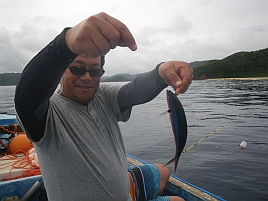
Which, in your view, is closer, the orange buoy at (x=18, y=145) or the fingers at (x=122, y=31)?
the fingers at (x=122, y=31)

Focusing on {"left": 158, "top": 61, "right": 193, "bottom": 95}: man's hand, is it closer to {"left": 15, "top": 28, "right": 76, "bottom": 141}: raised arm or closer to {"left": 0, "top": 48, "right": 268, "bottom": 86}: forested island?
{"left": 15, "top": 28, "right": 76, "bottom": 141}: raised arm

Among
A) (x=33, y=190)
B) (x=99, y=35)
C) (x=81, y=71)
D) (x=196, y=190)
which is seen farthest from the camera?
(x=196, y=190)

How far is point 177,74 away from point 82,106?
3.81 ft

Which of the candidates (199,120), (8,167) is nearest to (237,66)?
(199,120)

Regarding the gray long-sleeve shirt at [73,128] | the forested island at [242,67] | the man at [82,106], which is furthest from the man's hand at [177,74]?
the forested island at [242,67]

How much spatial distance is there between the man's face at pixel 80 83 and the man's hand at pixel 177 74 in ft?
2.63

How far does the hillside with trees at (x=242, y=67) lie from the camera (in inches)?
4060

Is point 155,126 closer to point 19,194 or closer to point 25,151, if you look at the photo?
point 25,151

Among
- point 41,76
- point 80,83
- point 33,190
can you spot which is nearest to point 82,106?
point 80,83

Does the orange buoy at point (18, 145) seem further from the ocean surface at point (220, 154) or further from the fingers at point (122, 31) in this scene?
the fingers at point (122, 31)

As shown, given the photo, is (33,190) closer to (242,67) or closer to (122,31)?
(122,31)

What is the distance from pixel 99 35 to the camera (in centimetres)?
153

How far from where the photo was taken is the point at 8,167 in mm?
4918

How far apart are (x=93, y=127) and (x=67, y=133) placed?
33 centimetres
